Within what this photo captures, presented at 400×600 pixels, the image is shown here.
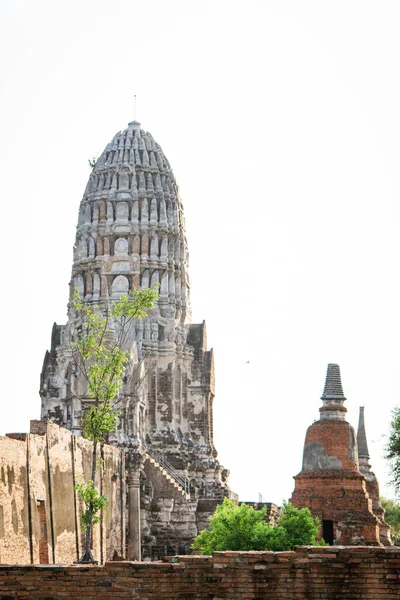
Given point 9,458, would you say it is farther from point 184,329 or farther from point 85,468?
point 184,329

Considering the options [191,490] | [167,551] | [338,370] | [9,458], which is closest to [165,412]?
[191,490]

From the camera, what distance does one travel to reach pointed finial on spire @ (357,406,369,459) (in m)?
55.5

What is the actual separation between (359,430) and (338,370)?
14.2m

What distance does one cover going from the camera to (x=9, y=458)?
3188cm

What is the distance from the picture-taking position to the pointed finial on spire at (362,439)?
55531 mm

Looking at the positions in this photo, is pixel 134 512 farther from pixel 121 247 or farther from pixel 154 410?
pixel 121 247

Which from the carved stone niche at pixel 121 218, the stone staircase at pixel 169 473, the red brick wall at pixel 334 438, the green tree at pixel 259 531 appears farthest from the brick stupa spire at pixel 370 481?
the carved stone niche at pixel 121 218

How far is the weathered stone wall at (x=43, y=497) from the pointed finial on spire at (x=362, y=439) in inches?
617

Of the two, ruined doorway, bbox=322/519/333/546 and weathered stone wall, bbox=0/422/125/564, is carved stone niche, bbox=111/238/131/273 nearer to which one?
weathered stone wall, bbox=0/422/125/564

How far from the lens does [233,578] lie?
19.3 metres

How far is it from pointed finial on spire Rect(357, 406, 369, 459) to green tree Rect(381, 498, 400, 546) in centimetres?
1181

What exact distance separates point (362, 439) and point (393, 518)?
16737mm

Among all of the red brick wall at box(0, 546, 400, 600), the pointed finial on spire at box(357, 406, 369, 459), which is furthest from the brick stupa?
the red brick wall at box(0, 546, 400, 600)

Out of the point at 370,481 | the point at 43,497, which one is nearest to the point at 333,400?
the point at 370,481
